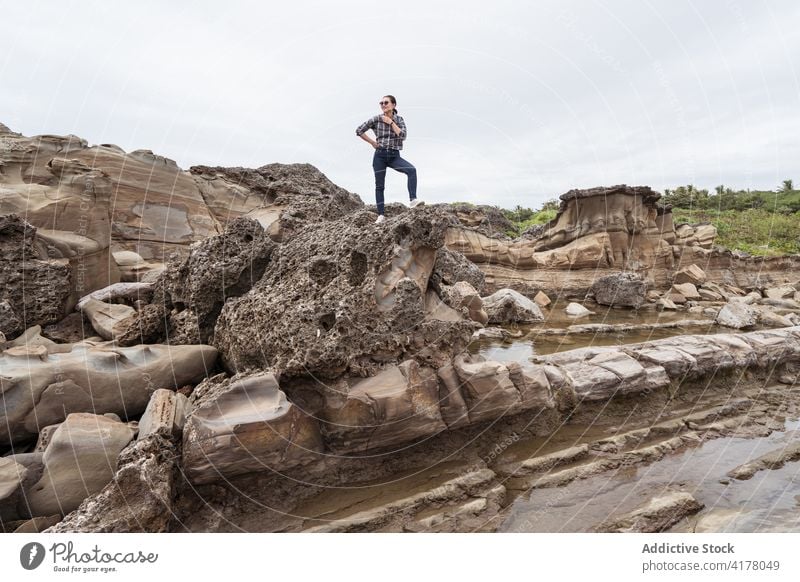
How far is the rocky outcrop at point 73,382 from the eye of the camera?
10.5ft

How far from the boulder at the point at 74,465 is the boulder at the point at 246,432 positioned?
512 millimetres

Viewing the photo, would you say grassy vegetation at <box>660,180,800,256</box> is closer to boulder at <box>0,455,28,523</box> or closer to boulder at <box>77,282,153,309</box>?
boulder at <box>77,282,153,309</box>

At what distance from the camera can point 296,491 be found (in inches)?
133

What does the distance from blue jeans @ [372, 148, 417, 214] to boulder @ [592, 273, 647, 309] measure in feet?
36.6

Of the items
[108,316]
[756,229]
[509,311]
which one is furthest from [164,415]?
[756,229]

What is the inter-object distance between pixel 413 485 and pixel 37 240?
16.2 feet

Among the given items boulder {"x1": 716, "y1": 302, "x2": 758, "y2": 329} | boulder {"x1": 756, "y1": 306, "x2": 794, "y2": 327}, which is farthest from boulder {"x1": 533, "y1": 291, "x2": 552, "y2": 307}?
boulder {"x1": 756, "y1": 306, "x2": 794, "y2": 327}

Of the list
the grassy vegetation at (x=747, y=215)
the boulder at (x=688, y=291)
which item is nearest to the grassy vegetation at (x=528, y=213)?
the grassy vegetation at (x=747, y=215)

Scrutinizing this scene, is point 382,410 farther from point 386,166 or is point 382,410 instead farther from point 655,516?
point 386,166

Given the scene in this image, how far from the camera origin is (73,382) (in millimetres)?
3418

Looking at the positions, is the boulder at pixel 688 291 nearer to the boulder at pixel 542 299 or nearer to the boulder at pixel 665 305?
the boulder at pixel 665 305

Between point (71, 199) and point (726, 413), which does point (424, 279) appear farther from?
point (71, 199)

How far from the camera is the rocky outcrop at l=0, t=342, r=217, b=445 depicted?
3.21 meters
